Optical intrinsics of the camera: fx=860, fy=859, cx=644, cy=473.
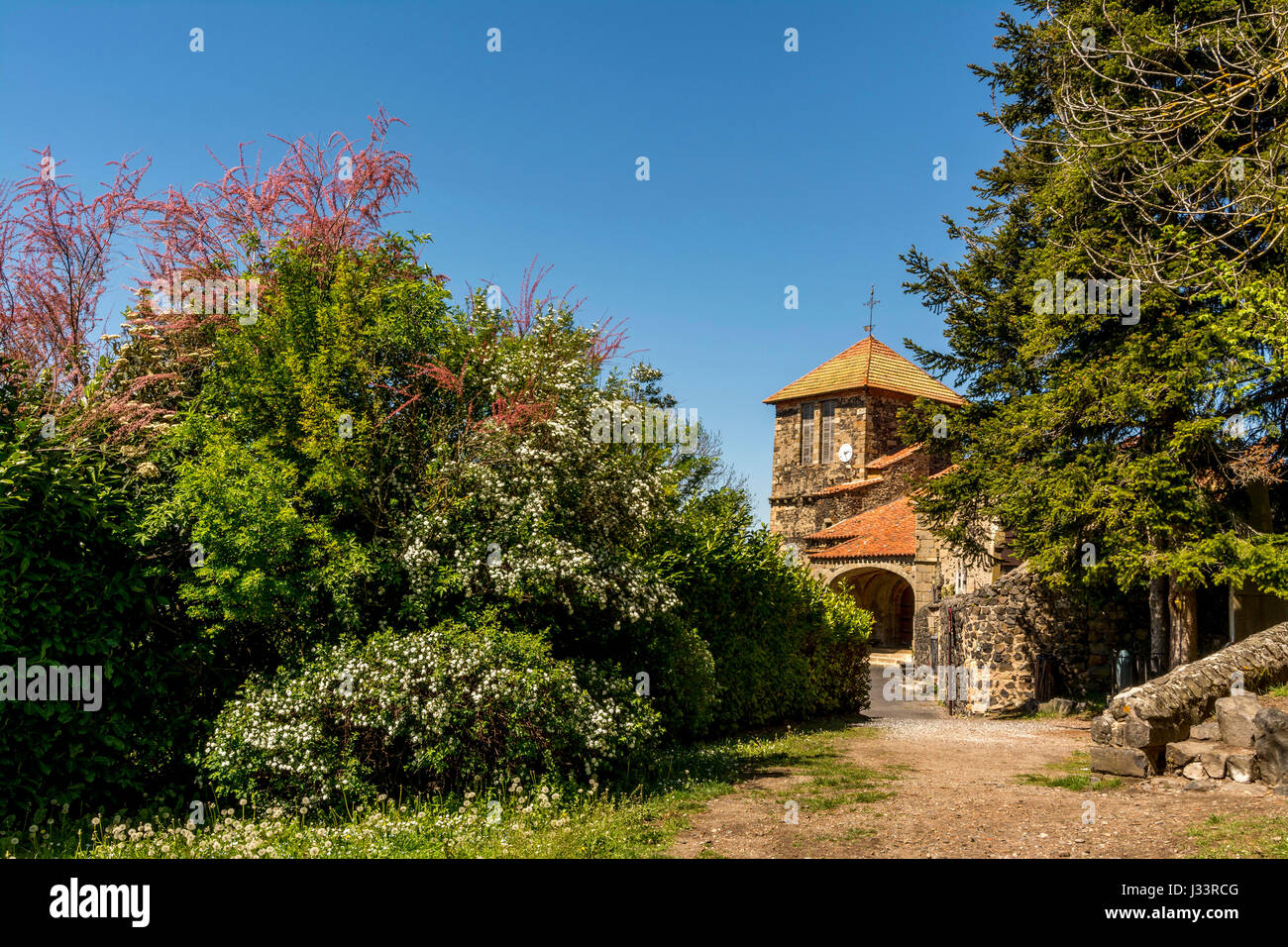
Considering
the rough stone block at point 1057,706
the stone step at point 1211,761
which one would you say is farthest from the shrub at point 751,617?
the stone step at point 1211,761

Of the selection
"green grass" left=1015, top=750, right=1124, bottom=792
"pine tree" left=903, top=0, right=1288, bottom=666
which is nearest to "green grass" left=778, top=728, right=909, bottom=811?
"green grass" left=1015, top=750, right=1124, bottom=792

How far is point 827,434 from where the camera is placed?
138ft

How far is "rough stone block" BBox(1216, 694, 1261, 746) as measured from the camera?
27.8 ft

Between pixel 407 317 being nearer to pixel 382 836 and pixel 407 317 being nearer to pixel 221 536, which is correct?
pixel 221 536

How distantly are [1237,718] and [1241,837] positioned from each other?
260 centimetres

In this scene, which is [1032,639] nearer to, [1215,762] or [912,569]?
[1215,762]

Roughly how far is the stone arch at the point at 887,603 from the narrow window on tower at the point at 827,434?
762cm

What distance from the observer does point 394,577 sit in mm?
8289

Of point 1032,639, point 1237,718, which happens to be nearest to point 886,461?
point 1032,639

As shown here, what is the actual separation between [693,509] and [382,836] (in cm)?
740

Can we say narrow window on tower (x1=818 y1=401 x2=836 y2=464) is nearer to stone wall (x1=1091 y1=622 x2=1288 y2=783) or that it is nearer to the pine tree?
the pine tree

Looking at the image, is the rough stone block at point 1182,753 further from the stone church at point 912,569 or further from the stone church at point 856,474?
the stone church at point 856,474

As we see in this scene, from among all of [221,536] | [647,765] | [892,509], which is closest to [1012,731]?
[647,765]

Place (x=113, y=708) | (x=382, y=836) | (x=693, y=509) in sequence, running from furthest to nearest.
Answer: (x=693, y=509), (x=113, y=708), (x=382, y=836)
